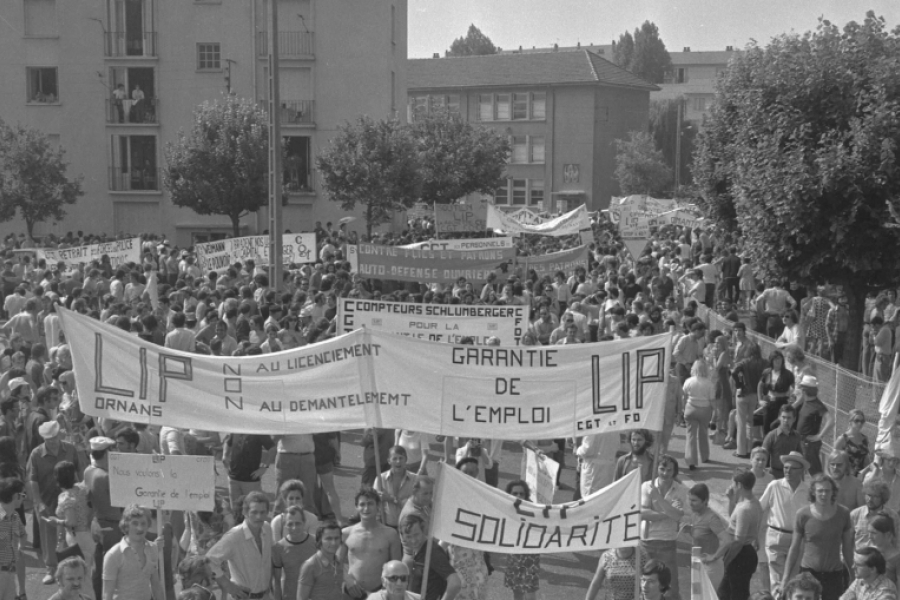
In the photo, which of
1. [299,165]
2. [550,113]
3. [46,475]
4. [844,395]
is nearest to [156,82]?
[299,165]

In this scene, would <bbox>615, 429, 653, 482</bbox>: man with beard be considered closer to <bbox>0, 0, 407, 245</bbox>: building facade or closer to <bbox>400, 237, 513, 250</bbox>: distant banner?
<bbox>400, 237, 513, 250</bbox>: distant banner

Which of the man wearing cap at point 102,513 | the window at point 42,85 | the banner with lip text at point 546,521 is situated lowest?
the man wearing cap at point 102,513

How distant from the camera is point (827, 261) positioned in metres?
16.0

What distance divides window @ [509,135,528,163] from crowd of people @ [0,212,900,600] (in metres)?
55.2

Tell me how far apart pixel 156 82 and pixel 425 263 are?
28.4 meters

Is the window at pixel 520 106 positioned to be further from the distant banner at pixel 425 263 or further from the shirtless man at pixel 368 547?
the shirtless man at pixel 368 547

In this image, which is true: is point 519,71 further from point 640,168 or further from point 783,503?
point 783,503

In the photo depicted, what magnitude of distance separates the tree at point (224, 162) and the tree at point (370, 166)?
8.94ft

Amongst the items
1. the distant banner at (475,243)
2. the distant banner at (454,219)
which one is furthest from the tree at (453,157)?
the distant banner at (475,243)

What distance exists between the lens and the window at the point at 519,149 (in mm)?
71894

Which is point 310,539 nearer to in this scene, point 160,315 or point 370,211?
point 160,315

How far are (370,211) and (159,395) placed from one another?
30.6 meters

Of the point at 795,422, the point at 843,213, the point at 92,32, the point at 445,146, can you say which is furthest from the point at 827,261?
the point at 92,32

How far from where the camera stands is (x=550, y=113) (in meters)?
71.4
